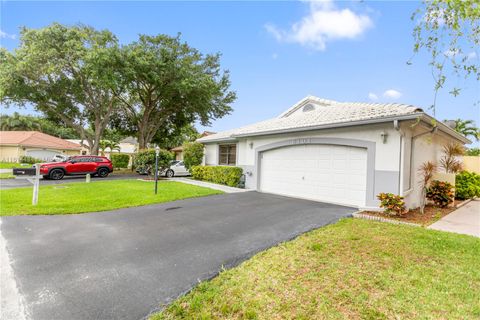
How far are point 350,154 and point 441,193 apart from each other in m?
3.72

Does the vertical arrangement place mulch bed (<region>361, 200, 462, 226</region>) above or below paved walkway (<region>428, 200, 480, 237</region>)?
above

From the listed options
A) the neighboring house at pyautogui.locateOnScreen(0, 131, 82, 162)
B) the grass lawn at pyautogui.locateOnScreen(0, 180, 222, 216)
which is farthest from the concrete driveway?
the neighboring house at pyautogui.locateOnScreen(0, 131, 82, 162)

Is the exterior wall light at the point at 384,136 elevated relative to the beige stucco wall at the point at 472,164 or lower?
elevated

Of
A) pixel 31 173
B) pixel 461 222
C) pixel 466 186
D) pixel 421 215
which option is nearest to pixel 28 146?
pixel 31 173

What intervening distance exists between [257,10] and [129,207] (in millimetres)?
9010

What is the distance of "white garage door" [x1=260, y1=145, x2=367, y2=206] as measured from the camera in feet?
26.0

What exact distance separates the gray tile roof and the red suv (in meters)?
7.91

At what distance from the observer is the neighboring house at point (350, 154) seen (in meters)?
6.98

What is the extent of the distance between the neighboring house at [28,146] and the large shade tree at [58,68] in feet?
25.6

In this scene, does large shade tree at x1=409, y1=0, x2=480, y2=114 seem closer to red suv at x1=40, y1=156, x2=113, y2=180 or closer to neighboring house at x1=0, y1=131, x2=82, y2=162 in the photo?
red suv at x1=40, y1=156, x2=113, y2=180

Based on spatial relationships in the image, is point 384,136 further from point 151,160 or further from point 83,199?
point 151,160

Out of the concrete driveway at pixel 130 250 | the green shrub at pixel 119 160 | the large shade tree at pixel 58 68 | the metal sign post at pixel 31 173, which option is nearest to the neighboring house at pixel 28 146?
the large shade tree at pixel 58 68

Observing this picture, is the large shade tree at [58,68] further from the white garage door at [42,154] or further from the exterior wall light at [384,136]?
the exterior wall light at [384,136]

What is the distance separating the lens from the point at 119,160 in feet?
81.6
